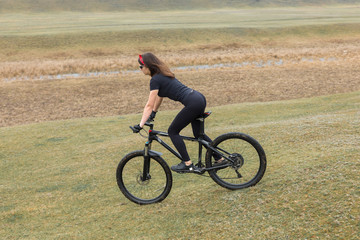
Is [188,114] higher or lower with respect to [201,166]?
higher

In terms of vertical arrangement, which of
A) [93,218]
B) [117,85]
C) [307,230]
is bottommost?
[117,85]

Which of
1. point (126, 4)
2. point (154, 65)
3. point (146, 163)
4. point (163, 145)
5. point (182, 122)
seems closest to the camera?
point (154, 65)

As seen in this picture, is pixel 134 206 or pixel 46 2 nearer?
pixel 134 206

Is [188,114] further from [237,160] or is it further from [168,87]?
[237,160]

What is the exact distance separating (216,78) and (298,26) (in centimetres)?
3395

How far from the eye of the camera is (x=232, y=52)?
4834cm

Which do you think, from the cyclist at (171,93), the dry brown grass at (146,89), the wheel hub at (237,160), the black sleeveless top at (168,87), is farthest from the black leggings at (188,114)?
the dry brown grass at (146,89)

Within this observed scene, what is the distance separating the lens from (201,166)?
7645mm

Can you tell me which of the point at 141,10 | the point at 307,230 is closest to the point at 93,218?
the point at 307,230

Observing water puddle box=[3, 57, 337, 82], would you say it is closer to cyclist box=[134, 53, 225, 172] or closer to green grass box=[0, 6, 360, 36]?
green grass box=[0, 6, 360, 36]

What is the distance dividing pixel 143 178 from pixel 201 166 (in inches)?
48.0

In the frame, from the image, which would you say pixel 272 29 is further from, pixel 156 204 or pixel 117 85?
pixel 156 204

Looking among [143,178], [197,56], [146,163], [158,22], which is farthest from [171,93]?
[158,22]

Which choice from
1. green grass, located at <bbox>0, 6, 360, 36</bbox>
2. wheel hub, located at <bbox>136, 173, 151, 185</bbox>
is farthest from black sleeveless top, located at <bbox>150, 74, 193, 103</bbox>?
green grass, located at <bbox>0, 6, 360, 36</bbox>
